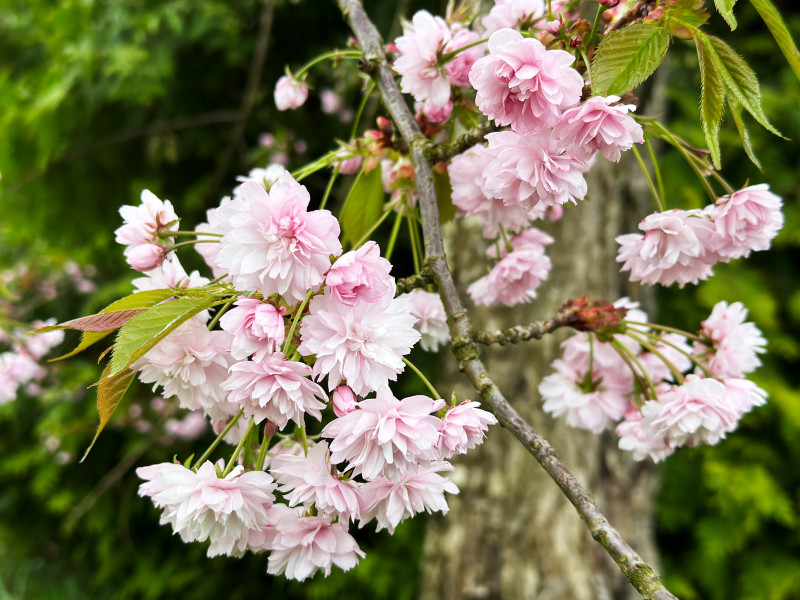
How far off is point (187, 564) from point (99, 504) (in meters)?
0.51

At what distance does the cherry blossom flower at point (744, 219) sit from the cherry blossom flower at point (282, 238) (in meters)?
0.49

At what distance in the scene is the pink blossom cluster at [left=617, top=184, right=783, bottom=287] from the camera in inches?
29.3

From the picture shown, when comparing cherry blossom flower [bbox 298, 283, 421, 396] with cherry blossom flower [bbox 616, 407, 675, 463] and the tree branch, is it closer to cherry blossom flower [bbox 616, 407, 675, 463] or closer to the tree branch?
the tree branch

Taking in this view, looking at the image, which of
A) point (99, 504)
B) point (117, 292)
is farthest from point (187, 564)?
point (117, 292)

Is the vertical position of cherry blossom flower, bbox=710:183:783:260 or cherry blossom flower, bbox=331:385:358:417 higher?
cherry blossom flower, bbox=331:385:358:417

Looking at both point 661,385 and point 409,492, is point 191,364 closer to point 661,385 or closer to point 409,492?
point 409,492

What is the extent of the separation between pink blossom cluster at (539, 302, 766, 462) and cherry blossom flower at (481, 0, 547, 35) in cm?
42

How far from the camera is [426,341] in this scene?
0.95m

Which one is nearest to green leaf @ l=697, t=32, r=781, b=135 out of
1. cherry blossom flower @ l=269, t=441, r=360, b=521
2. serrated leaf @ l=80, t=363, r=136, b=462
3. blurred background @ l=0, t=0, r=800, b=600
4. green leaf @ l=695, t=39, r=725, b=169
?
green leaf @ l=695, t=39, r=725, b=169

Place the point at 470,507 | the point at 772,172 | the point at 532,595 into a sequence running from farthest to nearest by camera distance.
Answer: the point at 772,172, the point at 470,507, the point at 532,595

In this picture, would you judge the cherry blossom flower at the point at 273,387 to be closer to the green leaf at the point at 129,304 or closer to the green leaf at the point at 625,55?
the green leaf at the point at 129,304

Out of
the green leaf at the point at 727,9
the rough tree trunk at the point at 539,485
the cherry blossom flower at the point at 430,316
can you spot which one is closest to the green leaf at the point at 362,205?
the cherry blossom flower at the point at 430,316

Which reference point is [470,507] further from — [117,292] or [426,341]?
[117,292]

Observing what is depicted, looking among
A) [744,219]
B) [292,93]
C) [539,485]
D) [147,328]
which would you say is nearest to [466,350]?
[147,328]
